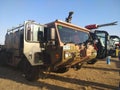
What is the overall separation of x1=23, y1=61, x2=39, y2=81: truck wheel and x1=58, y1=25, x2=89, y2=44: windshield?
1747 millimetres

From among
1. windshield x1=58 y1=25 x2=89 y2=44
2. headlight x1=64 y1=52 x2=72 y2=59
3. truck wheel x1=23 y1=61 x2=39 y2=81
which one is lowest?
truck wheel x1=23 y1=61 x2=39 y2=81

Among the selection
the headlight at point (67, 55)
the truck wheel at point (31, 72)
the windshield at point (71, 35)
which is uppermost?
the windshield at point (71, 35)

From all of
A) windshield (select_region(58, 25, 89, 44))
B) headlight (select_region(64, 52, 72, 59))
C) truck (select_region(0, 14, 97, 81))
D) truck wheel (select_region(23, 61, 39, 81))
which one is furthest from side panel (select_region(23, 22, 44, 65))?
headlight (select_region(64, 52, 72, 59))

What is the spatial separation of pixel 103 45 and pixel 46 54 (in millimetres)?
7164

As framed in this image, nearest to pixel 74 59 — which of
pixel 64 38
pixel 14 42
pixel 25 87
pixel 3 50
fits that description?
pixel 64 38

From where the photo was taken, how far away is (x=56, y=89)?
7344 millimetres

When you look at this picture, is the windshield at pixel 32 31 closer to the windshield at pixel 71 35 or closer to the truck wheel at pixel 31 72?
the windshield at pixel 71 35

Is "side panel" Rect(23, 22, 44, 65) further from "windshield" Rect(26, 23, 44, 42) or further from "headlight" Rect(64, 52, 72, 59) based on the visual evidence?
"headlight" Rect(64, 52, 72, 59)

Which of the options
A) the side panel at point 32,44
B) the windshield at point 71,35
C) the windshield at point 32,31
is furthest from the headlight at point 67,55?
the windshield at point 32,31

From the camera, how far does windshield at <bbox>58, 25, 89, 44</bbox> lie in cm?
828

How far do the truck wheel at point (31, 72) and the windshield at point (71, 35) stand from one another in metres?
1.75

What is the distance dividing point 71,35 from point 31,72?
7.63ft

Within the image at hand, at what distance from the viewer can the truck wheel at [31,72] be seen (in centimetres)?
862

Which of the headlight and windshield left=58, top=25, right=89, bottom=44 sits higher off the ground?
windshield left=58, top=25, right=89, bottom=44
